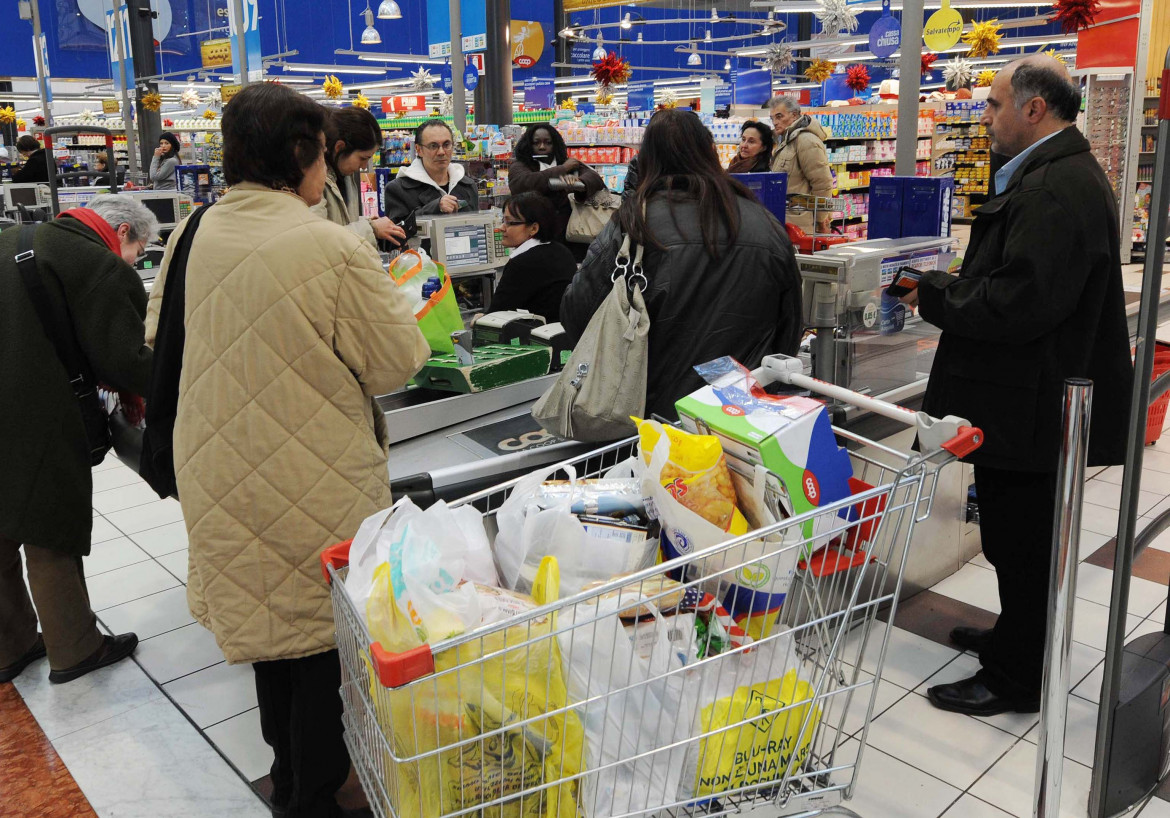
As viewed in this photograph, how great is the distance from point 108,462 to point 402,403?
318 centimetres

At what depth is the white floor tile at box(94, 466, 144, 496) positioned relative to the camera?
4871 mm

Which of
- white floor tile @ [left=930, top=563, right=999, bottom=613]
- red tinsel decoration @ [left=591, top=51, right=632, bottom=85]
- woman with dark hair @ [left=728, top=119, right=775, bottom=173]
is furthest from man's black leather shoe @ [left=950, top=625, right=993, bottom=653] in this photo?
red tinsel decoration @ [left=591, top=51, right=632, bottom=85]

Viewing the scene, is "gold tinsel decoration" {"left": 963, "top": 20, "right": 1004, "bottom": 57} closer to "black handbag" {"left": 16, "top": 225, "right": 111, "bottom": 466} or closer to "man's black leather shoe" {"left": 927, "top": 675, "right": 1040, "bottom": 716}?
"man's black leather shoe" {"left": 927, "top": 675, "right": 1040, "bottom": 716}

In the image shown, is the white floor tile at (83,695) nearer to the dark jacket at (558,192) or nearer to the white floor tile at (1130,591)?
the dark jacket at (558,192)

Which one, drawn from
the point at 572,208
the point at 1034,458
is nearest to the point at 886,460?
the point at 1034,458

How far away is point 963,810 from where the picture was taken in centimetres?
230

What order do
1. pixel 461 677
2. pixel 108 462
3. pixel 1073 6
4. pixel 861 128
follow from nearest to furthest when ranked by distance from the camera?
pixel 461 677
pixel 108 462
pixel 1073 6
pixel 861 128

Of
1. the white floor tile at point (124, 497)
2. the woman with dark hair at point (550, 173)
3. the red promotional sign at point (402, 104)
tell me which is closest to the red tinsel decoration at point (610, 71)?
the red promotional sign at point (402, 104)

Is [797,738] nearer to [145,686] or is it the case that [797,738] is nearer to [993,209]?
[993,209]

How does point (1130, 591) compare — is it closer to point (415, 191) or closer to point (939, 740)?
point (939, 740)

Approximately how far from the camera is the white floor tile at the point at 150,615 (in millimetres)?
3408

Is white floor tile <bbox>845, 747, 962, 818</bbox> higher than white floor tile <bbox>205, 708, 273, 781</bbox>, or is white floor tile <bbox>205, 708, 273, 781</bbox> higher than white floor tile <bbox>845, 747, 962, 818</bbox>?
white floor tile <bbox>845, 747, 962, 818</bbox>

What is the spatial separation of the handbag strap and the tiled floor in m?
0.97

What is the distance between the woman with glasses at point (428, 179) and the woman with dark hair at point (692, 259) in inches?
105
